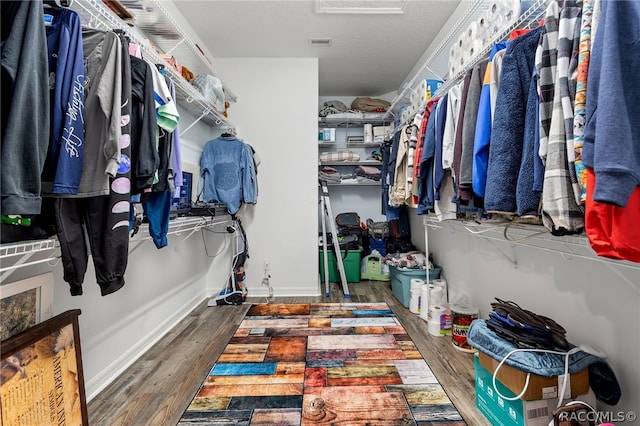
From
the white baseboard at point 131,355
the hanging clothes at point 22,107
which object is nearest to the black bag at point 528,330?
the hanging clothes at point 22,107

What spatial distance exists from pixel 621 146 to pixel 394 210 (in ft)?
7.98

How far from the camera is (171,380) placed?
5.17ft

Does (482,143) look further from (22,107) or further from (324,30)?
(324,30)

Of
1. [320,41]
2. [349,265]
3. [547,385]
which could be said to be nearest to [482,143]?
[547,385]

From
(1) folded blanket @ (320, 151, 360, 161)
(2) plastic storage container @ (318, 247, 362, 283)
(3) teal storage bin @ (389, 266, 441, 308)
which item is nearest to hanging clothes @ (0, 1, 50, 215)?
(3) teal storage bin @ (389, 266, 441, 308)

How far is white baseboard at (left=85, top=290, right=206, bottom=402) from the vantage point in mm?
1471

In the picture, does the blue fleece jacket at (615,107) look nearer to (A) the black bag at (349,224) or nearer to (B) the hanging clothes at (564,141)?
(B) the hanging clothes at (564,141)

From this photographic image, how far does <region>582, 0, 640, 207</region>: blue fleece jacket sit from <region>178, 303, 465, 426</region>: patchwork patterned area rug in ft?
3.90

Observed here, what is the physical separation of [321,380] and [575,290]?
4.38 ft

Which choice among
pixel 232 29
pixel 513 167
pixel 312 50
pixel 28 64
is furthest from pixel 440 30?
pixel 28 64

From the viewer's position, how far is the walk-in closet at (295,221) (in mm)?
766

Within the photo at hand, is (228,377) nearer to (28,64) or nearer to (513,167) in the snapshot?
(28,64)

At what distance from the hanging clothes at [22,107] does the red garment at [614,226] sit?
140 cm

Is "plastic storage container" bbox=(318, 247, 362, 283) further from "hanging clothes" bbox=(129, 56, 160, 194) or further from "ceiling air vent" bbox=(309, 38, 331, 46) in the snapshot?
"hanging clothes" bbox=(129, 56, 160, 194)
